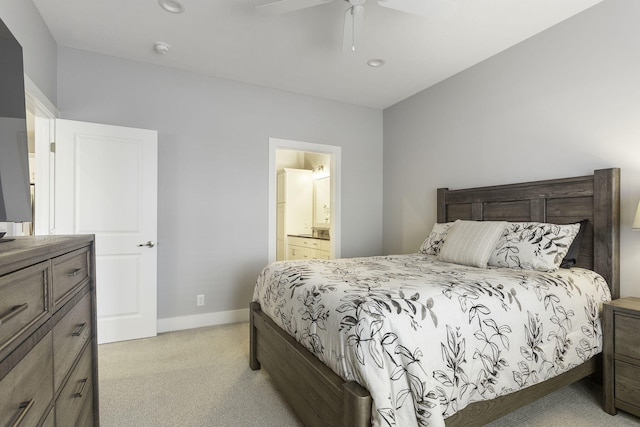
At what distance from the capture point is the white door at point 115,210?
2.79 meters

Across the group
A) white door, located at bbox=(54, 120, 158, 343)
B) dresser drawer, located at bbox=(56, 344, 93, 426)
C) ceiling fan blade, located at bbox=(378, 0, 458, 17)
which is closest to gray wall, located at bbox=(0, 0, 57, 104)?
white door, located at bbox=(54, 120, 158, 343)

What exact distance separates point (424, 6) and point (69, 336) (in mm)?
2527

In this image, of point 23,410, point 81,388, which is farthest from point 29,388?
point 81,388

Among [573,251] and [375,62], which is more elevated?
[375,62]

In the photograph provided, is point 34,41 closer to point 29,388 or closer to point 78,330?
point 78,330

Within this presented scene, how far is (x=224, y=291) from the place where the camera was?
3520 mm

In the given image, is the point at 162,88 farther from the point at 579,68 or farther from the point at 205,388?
the point at 579,68

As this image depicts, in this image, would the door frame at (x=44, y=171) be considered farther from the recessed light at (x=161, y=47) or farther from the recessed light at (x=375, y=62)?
the recessed light at (x=375, y=62)

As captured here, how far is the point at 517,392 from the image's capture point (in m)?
1.65

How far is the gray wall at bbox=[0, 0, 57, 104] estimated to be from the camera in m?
1.96

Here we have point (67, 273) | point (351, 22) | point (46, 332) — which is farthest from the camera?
point (351, 22)

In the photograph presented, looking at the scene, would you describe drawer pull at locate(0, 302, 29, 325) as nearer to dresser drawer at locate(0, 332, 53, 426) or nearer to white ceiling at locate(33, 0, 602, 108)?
dresser drawer at locate(0, 332, 53, 426)

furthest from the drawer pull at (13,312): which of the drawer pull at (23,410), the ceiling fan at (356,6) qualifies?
the ceiling fan at (356,6)

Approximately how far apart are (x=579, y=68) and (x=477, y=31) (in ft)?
2.64
